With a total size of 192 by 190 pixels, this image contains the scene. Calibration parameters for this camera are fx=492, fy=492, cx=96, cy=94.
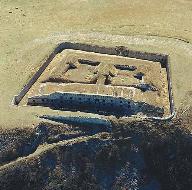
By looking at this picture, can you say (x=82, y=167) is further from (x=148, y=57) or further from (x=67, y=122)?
(x=148, y=57)

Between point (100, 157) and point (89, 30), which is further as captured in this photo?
point (89, 30)

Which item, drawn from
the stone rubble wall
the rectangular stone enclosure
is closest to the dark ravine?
the stone rubble wall

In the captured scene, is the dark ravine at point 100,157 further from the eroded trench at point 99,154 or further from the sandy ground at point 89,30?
the sandy ground at point 89,30

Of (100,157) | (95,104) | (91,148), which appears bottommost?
(100,157)

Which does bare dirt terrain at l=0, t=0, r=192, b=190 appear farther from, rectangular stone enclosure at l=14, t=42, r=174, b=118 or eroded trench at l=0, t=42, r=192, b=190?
rectangular stone enclosure at l=14, t=42, r=174, b=118

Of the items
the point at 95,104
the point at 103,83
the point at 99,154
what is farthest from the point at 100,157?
the point at 103,83

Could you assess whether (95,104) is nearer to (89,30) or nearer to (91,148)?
(91,148)

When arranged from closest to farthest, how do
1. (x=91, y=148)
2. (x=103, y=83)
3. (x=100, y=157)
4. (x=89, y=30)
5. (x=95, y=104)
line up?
1. (x=100, y=157)
2. (x=91, y=148)
3. (x=95, y=104)
4. (x=103, y=83)
5. (x=89, y=30)

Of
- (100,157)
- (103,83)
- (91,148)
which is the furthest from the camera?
(103,83)
